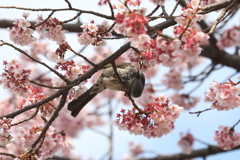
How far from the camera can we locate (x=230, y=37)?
6.03m

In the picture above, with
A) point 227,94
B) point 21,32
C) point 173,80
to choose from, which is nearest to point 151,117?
point 227,94

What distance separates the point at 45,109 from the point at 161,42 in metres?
1.57

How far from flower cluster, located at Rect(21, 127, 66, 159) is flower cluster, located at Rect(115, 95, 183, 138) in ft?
3.05

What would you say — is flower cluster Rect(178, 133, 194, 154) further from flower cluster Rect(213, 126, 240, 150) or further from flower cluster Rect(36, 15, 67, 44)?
flower cluster Rect(36, 15, 67, 44)

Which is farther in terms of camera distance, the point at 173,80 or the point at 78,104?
the point at 173,80

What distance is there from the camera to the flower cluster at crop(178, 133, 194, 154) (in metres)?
5.49

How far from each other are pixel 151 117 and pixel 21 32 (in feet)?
4.03

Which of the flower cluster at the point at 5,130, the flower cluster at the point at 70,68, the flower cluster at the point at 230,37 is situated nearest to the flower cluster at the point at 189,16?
the flower cluster at the point at 70,68

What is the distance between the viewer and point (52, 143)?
3479mm

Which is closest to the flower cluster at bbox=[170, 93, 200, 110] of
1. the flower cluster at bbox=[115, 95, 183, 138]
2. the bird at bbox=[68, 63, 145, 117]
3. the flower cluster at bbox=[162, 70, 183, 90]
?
the flower cluster at bbox=[162, 70, 183, 90]

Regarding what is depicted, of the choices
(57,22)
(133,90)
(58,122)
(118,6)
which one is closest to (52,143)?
(133,90)

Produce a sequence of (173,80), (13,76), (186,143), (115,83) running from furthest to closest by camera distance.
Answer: (173,80) → (186,143) → (115,83) → (13,76)

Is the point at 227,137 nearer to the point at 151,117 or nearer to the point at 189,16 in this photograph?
the point at 151,117

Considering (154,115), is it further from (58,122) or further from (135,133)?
(58,122)
